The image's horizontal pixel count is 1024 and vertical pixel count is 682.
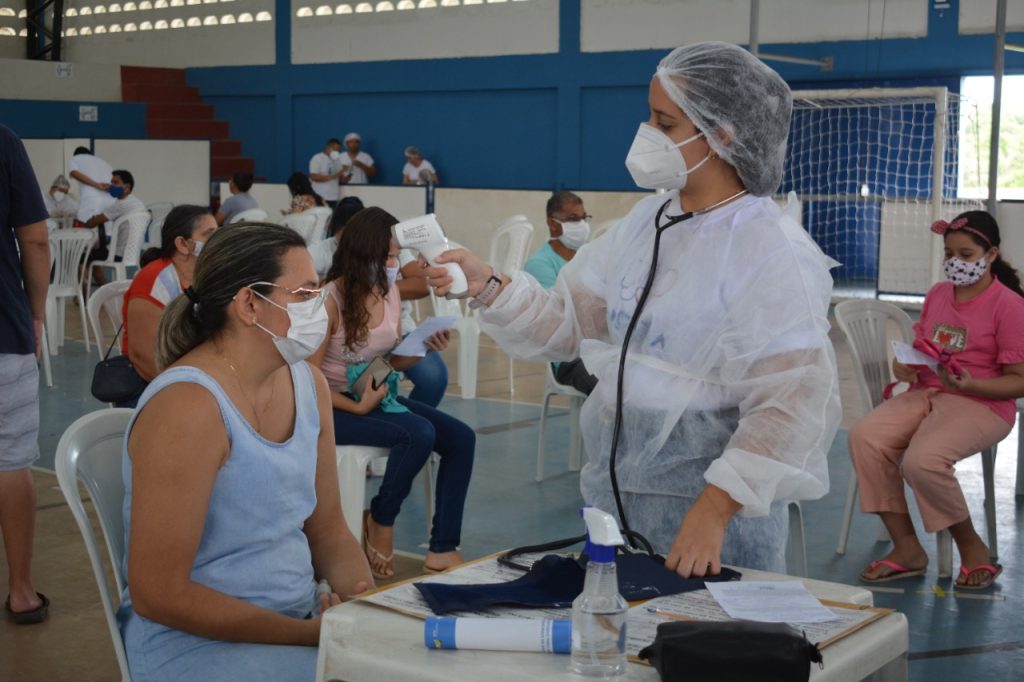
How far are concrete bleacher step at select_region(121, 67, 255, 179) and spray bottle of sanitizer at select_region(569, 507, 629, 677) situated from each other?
60.9 ft

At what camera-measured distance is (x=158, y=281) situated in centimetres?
427

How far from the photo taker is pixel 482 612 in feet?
5.72

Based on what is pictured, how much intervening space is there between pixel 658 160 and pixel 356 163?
1585 cm

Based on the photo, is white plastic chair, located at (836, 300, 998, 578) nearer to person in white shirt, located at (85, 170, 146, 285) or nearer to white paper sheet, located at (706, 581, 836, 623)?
white paper sheet, located at (706, 581, 836, 623)

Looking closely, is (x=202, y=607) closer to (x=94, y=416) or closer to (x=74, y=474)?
(x=74, y=474)

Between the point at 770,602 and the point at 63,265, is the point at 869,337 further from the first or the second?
the point at 63,265

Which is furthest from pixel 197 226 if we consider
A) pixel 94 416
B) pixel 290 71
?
pixel 290 71

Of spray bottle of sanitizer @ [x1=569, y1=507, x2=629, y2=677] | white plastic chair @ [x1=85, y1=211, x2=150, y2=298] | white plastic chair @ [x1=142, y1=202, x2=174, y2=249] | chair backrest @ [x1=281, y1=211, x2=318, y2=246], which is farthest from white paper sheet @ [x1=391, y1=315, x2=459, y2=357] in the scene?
white plastic chair @ [x1=142, y1=202, x2=174, y2=249]

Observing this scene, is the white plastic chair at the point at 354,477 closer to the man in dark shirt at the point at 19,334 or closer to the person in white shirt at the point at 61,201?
the man in dark shirt at the point at 19,334

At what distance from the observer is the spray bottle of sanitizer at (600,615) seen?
1.54m

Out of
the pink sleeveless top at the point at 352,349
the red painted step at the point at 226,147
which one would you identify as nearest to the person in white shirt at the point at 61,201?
the red painted step at the point at 226,147

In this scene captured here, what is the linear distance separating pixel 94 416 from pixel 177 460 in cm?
56

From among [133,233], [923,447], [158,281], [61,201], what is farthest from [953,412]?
[61,201]

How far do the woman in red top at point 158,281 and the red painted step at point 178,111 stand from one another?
15.6 meters
